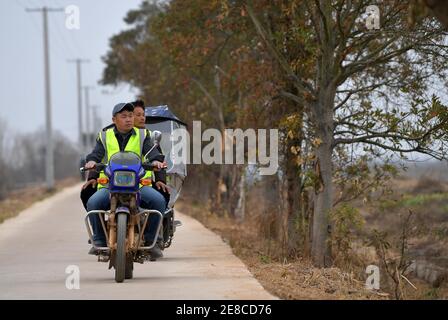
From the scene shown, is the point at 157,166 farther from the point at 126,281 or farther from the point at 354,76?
the point at 354,76

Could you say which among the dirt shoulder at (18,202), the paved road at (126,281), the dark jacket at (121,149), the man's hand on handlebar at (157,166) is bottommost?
the dirt shoulder at (18,202)

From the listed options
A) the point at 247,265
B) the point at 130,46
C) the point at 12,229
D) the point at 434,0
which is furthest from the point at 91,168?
the point at 130,46

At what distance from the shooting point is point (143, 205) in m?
11.6

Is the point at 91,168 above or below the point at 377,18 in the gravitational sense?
below

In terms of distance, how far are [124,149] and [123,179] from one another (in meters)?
0.71

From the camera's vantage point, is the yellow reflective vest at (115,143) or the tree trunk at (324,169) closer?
the yellow reflective vest at (115,143)

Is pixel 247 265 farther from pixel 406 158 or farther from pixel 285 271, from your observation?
pixel 406 158

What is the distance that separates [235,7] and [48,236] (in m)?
6.31

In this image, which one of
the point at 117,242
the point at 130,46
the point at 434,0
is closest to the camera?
the point at 434,0

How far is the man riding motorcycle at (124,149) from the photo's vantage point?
37.6 ft

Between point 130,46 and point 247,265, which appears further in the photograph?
point 130,46

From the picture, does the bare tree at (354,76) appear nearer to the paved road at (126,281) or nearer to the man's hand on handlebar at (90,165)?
the paved road at (126,281)

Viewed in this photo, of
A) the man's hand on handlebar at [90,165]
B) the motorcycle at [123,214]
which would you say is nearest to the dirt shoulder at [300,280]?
the motorcycle at [123,214]

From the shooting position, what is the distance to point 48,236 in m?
21.0
